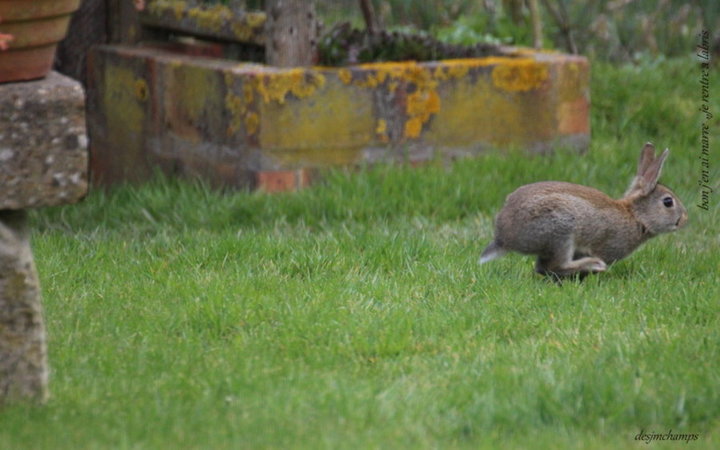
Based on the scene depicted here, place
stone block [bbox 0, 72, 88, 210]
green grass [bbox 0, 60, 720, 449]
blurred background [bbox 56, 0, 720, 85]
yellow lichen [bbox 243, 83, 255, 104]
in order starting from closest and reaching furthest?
green grass [bbox 0, 60, 720, 449]
stone block [bbox 0, 72, 88, 210]
yellow lichen [bbox 243, 83, 255, 104]
blurred background [bbox 56, 0, 720, 85]

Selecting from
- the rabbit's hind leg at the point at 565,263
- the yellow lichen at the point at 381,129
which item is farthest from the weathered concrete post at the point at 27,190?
the yellow lichen at the point at 381,129

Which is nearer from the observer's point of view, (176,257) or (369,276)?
(369,276)

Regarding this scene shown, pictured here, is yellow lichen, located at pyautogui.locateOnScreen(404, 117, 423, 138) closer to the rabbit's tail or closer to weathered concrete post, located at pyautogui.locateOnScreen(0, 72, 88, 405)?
the rabbit's tail

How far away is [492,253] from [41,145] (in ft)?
7.81

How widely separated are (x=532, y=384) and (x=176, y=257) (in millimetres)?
2360

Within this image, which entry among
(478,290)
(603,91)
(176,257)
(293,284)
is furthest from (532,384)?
(603,91)

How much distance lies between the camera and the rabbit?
523 centimetres

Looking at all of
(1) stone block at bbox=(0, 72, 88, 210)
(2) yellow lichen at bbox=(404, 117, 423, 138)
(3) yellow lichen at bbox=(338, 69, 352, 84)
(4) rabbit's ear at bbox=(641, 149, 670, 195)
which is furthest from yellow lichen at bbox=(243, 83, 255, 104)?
(1) stone block at bbox=(0, 72, 88, 210)

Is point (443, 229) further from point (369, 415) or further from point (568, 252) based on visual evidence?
point (369, 415)

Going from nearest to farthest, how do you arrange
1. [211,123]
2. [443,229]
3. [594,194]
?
[594,194]
[443,229]
[211,123]

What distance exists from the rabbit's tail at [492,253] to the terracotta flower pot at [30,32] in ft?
7.61

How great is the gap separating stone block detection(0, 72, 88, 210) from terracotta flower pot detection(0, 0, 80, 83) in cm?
6

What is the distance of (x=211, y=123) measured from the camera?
7309 mm

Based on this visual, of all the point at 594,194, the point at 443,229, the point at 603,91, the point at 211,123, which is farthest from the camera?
the point at 603,91
